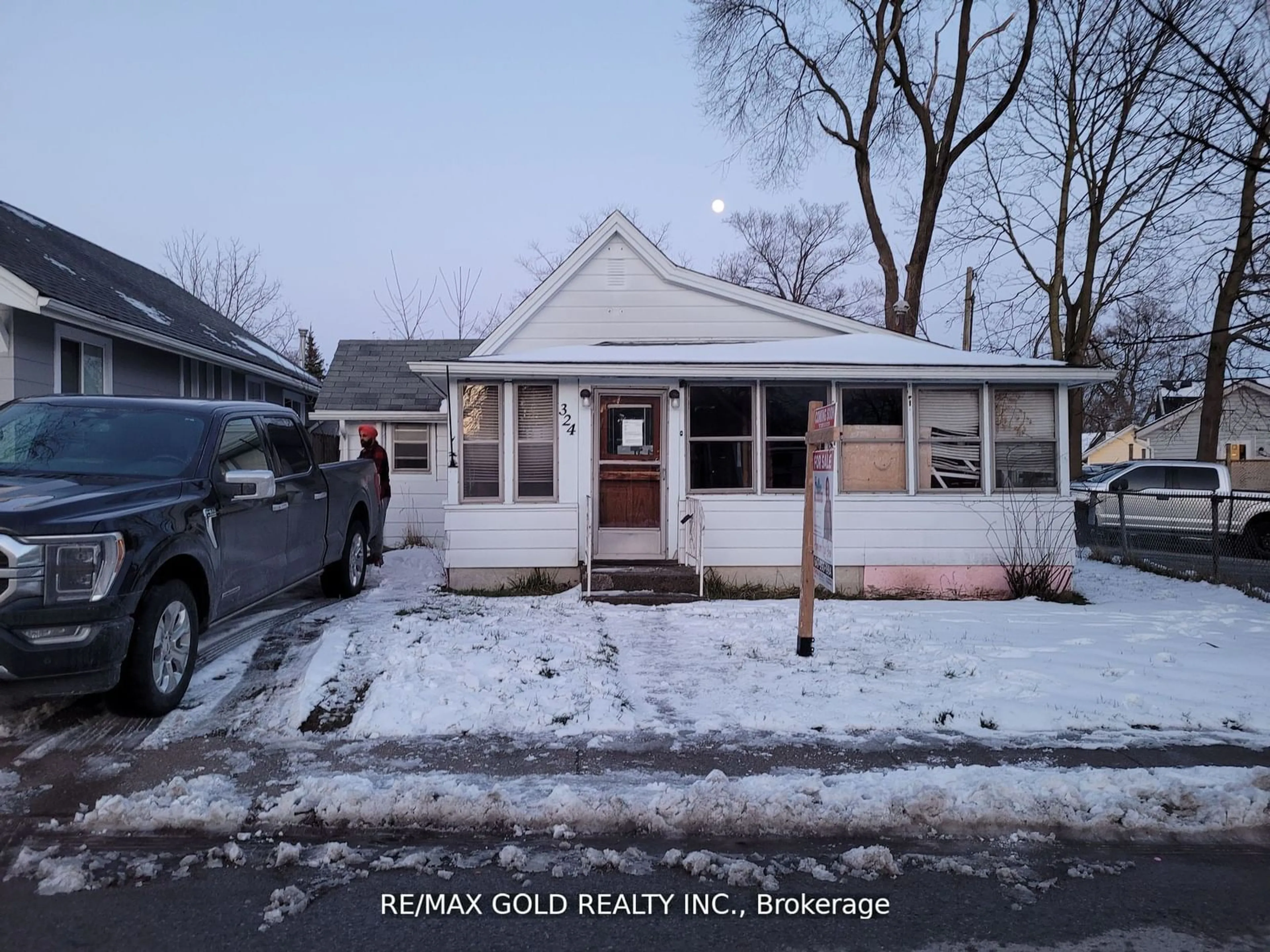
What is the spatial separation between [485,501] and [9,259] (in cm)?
698

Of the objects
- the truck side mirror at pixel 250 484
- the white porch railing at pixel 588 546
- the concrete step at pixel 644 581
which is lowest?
the concrete step at pixel 644 581

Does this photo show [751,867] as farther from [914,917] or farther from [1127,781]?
[1127,781]

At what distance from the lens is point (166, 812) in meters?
3.73

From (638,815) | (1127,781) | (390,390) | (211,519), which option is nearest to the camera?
(638,815)

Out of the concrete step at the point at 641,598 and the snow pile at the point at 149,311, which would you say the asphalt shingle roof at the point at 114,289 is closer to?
the snow pile at the point at 149,311

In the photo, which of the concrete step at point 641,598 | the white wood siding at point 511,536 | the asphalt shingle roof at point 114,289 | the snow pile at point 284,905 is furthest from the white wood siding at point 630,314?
the snow pile at point 284,905

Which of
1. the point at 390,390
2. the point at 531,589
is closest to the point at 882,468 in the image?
the point at 531,589

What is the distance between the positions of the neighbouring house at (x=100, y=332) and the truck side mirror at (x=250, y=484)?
5.60 metres

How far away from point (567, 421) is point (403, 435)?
22.5 ft

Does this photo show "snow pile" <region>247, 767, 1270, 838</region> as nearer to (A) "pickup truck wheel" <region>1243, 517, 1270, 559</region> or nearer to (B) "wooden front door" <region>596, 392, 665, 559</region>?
(B) "wooden front door" <region>596, 392, 665, 559</region>

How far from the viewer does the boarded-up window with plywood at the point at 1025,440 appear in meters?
10.3

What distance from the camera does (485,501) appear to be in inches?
393

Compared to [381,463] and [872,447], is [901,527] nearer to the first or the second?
[872,447]

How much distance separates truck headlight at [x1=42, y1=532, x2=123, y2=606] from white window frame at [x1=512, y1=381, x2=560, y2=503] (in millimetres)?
5790
